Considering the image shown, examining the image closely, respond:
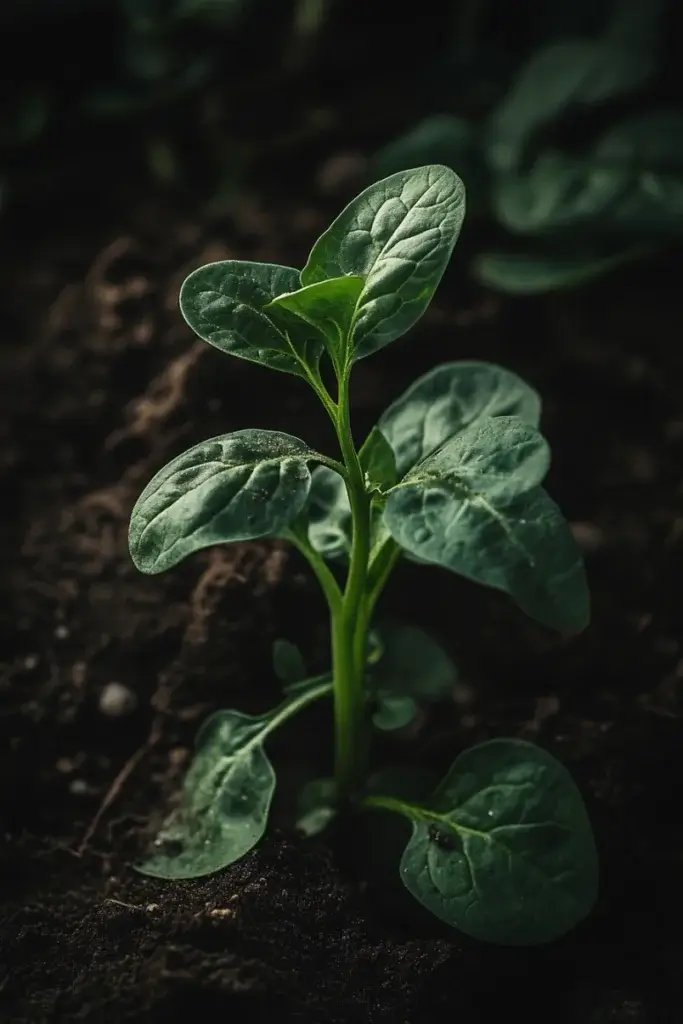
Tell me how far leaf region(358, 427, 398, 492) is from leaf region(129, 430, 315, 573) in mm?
119

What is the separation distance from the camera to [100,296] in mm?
1705

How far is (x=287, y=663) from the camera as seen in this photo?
4.00 feet

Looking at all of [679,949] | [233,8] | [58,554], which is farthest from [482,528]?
[233,8]

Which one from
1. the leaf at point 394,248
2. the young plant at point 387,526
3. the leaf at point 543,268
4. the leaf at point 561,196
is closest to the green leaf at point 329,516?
the young plant at point 387,526

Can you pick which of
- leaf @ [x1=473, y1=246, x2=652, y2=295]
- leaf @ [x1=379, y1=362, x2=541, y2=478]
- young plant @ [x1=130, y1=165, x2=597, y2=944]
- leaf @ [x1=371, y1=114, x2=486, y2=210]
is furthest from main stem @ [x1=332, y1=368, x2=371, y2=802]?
leaf @ [x1=371, y1=114, x2=486, y2=210]

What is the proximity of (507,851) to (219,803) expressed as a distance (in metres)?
0.29

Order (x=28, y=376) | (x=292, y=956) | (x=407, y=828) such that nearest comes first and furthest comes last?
(x=292, y=956), (x=407, y=828), (x=28, y=376)

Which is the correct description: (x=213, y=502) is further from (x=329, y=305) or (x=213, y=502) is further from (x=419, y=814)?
(x=419, y=814)

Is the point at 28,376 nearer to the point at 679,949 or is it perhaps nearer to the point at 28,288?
the point at 28,288

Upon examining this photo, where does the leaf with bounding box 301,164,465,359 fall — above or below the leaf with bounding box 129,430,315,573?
above

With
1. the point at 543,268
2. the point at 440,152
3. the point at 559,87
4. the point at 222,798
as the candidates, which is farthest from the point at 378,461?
the point at 559,87

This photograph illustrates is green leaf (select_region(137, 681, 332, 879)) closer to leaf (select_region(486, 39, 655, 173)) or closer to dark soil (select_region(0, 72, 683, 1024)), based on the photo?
dark soil (select_region(0, 72, 683, 1024))

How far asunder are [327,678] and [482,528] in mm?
359

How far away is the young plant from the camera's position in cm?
93
